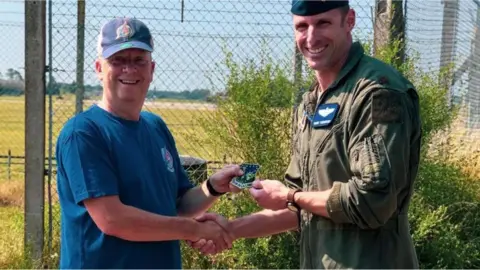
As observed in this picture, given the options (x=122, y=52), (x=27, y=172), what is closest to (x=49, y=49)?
(x=27, y=172)

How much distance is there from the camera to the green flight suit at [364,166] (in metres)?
2.12

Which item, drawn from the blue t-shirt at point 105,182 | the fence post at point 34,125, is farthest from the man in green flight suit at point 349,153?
the fence post at point 34,125

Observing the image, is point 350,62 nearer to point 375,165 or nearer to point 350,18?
→ point 350,18

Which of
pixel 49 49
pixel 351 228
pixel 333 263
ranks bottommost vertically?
pixel 333 263

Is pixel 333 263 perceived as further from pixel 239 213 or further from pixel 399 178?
pixel 239 213

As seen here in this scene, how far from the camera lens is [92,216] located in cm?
236

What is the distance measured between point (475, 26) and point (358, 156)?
5.45 m

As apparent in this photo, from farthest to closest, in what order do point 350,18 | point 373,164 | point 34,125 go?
point 34,125 → point 350,18 → point 373,164

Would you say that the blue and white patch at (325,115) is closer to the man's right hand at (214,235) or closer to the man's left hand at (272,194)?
the man's left hand at (272,194)

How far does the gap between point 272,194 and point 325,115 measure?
1.54 ft

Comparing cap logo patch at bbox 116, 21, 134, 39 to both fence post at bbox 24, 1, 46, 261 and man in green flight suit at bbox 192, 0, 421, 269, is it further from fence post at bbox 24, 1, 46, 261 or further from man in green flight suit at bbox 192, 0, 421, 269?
fence post at bbox 24, 1, 46, 261

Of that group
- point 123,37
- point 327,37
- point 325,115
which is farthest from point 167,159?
point 327,37

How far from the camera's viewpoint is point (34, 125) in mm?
5105

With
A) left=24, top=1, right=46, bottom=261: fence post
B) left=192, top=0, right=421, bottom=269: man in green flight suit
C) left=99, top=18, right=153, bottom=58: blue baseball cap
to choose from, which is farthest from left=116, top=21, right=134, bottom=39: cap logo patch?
left=24, top=1, right=46, bottom=261: fence post
